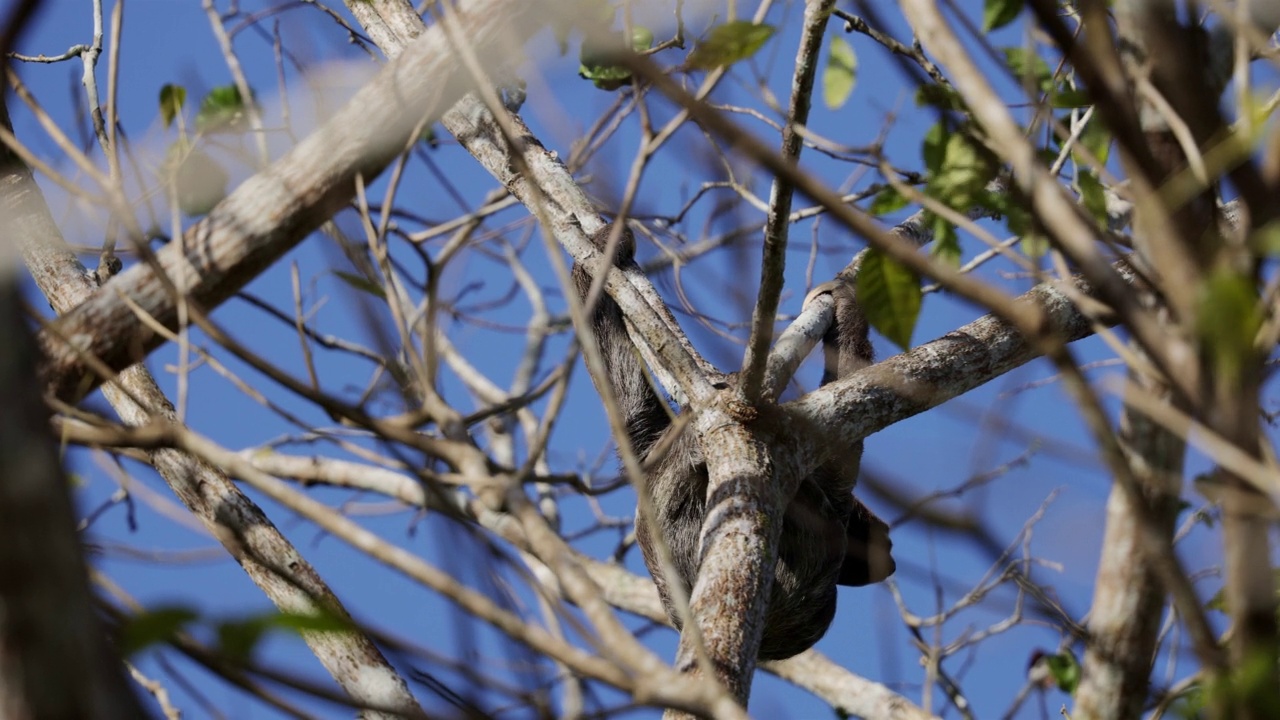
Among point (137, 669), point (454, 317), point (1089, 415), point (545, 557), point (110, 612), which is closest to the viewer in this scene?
point (1089, 415)

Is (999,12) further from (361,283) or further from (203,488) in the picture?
(203,488)

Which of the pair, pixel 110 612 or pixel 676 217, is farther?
pixel 676 217

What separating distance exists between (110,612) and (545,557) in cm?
82

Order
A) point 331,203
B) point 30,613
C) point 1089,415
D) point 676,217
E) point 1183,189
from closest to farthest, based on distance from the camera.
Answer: point 30,613 → point 1089,415 → point 1183,189 → point 331,203 → point 676,217

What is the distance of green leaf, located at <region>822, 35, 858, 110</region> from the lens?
3.72 metres

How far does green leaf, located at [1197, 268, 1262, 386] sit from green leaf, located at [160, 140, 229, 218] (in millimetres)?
3101

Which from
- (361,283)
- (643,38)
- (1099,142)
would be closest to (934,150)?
(1099,142)

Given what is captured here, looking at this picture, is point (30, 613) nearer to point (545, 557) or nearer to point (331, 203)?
point (545, 557)

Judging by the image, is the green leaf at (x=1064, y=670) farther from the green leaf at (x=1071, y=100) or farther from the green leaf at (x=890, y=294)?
the green leaf at (x=1071, y=100)

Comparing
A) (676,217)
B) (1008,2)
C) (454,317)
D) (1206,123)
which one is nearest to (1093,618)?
(1206,123)

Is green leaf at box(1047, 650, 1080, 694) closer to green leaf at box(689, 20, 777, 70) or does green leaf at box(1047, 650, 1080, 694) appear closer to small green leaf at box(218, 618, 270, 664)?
green leaf at box(689, 20, 777, 70)

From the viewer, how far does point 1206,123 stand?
57.4 inches

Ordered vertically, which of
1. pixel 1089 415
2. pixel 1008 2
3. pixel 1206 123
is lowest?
pixel 1089 415

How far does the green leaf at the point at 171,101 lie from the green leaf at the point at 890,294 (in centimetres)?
224
